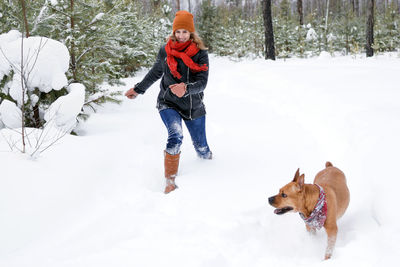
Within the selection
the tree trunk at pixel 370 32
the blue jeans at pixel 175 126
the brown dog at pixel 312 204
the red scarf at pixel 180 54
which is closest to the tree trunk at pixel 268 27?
the tree trunk at pixel 370 32

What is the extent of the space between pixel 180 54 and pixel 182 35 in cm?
27

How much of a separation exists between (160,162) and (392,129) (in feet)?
10.7

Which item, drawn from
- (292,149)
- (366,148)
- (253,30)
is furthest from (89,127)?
(253,30)

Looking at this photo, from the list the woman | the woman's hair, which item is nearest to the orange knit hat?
the woman

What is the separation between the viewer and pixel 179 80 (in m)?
3.99

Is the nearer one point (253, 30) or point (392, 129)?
point (392, 129)

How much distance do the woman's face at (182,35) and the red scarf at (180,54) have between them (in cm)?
6

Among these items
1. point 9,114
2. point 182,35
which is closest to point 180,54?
point 182,35

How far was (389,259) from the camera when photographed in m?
2.18

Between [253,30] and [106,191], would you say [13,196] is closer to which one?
[106,191]

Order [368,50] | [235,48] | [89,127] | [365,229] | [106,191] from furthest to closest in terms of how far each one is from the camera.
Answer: [235,48], [368,50], [89,127], [106,191], [365,229]

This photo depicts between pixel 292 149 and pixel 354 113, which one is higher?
pixel 354 113

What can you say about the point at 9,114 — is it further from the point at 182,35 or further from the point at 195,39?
the point at 195,39

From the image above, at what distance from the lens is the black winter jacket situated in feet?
12.8
